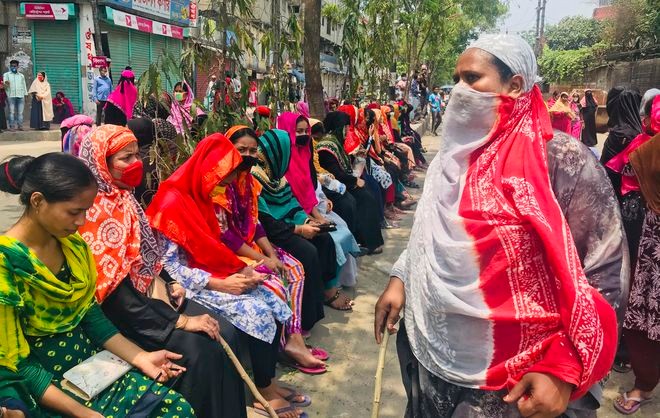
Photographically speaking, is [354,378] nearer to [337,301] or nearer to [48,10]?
[337,301]

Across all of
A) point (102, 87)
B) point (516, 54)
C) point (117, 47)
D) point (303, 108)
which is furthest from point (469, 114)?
point (117, 47)

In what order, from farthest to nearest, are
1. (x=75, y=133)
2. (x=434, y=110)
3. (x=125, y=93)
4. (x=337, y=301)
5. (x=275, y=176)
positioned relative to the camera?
(x=434, y=110), (x=125, y=93), (x=337, y=301), (x=275, y=176), (x=75, y=133)

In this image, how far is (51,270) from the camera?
1891 millimetres

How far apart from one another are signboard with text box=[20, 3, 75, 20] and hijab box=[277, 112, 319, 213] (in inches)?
491

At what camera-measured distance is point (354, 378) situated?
10.5 feet

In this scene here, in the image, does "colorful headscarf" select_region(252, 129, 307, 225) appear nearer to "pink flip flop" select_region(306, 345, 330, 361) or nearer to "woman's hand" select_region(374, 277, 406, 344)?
"pink flip flop" select_region(306, 345, 330, 361)

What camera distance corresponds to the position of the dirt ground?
9.61 ft

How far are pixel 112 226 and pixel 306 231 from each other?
1.69 meters

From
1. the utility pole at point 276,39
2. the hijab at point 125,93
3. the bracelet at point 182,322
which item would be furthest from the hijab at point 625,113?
the hijab at point 125,93

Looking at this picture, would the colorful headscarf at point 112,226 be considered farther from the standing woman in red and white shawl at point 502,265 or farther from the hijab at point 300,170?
the hijab at point 300,170

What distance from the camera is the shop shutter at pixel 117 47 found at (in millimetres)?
15367

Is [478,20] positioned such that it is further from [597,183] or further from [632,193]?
[597,183]

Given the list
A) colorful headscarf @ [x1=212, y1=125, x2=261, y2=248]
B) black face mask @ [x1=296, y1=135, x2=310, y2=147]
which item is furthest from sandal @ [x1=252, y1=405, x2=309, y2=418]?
black face mask @ [x1=296, y1=135, x2=310, y2=147]

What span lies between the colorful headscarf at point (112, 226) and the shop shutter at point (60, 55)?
14.1 m
